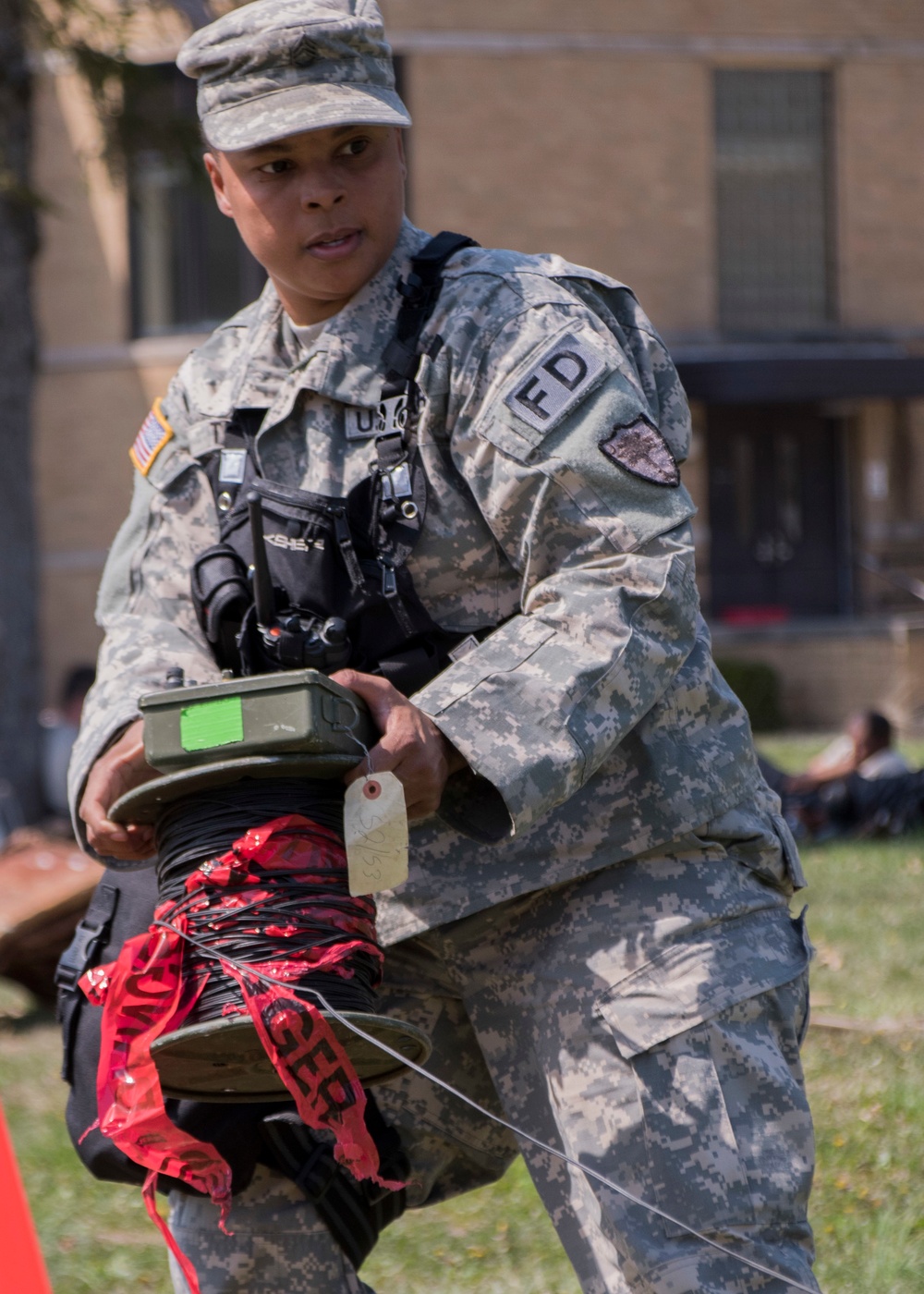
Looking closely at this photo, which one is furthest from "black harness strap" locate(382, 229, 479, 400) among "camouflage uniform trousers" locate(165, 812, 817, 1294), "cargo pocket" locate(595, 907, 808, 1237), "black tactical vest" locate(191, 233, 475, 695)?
"cargo pocket" locate(595, 907, 808, 1237)

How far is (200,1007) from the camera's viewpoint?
2137 mm

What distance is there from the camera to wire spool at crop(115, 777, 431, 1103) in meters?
2.08

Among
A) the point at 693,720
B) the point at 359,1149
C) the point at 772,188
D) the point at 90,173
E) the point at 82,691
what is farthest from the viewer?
the point at 772,188

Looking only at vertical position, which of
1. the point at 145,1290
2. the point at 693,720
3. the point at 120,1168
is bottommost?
the point at 145,1290

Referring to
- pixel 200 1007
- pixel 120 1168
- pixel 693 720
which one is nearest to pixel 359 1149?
pixel 200 1007

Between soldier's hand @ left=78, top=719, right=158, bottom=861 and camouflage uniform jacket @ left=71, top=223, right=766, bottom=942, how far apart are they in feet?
0.15

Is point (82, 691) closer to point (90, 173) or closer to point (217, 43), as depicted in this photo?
point (90, 173)

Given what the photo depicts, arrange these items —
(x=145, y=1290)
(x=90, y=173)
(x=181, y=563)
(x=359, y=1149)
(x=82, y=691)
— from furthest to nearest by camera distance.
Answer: (x=90, y=173) → (x=82, y=691) → (x=145, y=1290) → (x=181, y=563) → (x=359, y=1149)

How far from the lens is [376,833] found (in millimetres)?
2045

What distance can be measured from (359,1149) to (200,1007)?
281 millimetres

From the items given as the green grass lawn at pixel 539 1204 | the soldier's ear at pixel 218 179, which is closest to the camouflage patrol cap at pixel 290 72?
the soldier's ear at pixel 218 179

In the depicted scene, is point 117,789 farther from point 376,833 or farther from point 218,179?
point 218,179

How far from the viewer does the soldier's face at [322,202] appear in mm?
2359

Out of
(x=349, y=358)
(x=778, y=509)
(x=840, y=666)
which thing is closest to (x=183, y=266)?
(x=778, y=509)
